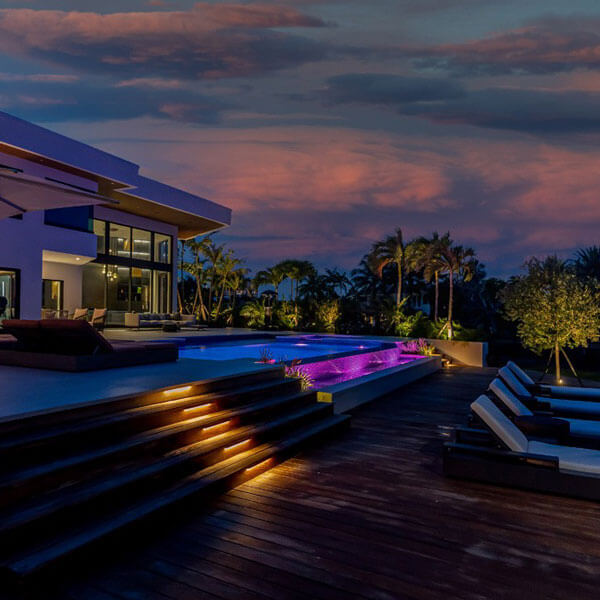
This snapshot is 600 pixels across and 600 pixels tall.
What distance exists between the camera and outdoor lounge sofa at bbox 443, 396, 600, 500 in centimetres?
390

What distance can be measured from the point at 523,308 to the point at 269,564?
445 inches

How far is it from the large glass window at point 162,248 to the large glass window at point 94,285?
2.79 meters

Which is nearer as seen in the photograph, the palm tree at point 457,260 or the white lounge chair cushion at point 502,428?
the white lounge chair cushion at point 502,428

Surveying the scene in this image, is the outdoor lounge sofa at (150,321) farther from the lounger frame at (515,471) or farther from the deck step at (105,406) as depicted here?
the lounger frame at (515,471)

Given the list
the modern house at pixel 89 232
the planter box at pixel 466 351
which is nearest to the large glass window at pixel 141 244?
the modern house at pixel 89 232

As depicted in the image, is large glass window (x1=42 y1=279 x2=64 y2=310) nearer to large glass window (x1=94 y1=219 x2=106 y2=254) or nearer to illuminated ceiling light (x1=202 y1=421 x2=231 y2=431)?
large glass window (x1=94 y1=219 x2=106 y2=254)

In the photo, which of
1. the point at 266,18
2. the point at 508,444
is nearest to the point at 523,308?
the point at 508,444

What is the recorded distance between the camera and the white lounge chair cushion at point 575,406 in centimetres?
617

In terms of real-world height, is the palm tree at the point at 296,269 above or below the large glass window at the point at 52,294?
above

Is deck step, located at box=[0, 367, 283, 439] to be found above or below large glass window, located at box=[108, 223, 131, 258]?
below

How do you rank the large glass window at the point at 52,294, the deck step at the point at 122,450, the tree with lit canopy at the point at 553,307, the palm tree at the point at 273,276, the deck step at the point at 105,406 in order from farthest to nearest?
the palm tree at the point at 273,276 → the large glass window at the point at 52,294 → the tree with lit canopy at the point at 553,307 → the deck step at the point at 105,406 → the deck step at the point at 122,450

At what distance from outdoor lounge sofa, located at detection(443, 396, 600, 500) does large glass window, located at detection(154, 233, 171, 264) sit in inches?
815

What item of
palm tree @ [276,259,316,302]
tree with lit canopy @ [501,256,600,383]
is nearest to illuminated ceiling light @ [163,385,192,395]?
tree with lit canopy @ [501,256,600,383]

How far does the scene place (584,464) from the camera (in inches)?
156
